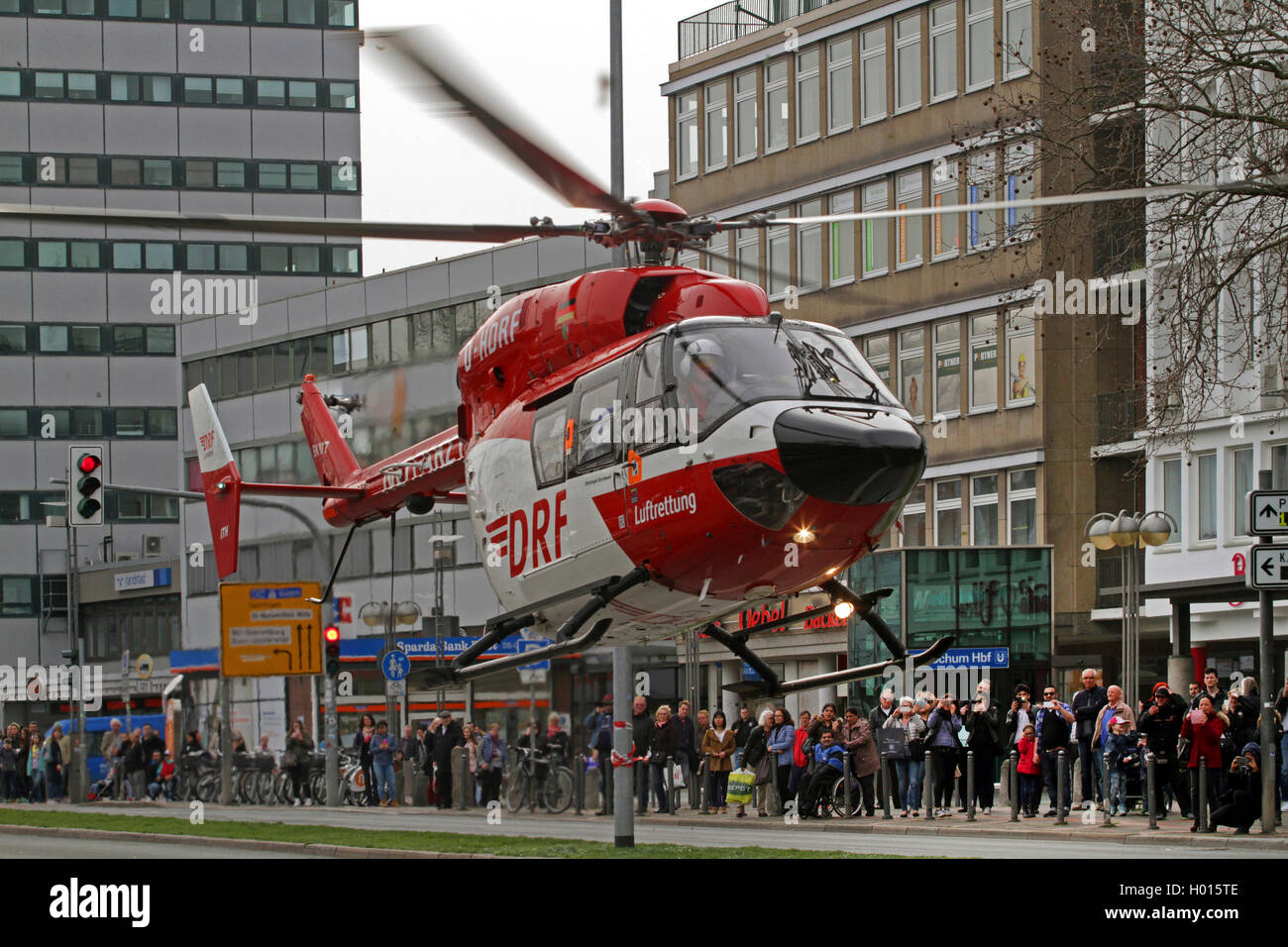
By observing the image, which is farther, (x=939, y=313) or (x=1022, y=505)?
(x=939, y=313)

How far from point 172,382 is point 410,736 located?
5542cm

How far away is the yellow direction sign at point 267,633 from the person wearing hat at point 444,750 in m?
5.64

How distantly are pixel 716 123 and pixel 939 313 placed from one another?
9.74 metres

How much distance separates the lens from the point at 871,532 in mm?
16891

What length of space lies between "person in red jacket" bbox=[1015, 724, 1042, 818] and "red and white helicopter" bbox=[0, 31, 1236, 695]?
10.6 m

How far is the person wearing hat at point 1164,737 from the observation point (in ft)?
88.9

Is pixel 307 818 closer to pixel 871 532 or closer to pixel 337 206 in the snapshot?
pixel 871 532

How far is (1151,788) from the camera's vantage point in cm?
2670

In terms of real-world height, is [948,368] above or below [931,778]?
above

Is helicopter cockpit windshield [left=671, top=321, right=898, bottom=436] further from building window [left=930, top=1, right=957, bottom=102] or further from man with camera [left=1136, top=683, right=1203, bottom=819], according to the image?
building window [left=930, top=1, right=957, bottom=102]

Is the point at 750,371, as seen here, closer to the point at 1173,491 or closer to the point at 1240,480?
the point at 1240,480

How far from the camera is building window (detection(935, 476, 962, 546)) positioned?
171 feet

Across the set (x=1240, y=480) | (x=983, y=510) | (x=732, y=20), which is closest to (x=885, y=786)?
(x=1240, y=480)

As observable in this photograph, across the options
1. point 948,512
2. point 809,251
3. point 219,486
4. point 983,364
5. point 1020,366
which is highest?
point 809,251
